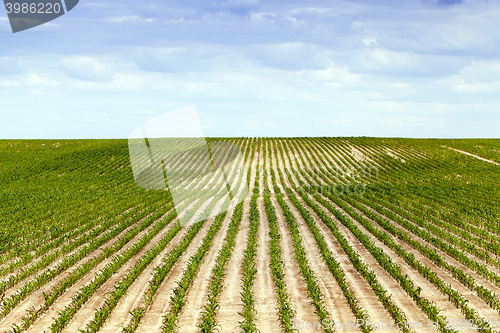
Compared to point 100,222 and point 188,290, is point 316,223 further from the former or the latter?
point 100,222

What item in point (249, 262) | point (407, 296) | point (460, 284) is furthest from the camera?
point (249, 262)

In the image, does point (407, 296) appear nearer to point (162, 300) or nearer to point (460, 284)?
point (460, 284)

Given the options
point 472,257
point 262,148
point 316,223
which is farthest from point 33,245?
point 262,148

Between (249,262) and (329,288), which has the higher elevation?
(249,262)

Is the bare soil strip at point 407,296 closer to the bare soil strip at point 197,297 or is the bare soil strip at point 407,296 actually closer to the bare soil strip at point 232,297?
the bare soil strip at point 232,297

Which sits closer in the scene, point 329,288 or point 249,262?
point 329,288

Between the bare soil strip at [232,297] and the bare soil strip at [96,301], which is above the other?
the bare soil strip at [96,301]

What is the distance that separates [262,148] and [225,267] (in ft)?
171

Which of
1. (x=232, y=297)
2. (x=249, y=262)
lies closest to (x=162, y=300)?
(x=232, y=297)

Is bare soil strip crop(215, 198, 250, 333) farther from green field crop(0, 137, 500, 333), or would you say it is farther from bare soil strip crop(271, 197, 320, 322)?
bare soil strip crop(271, 197, 320, 322)

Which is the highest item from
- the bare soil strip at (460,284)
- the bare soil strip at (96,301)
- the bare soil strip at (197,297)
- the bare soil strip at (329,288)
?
the bare soil strip at (96,301)

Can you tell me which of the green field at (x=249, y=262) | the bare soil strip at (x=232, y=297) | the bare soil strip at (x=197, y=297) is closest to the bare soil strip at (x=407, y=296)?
the green field at (x=249, y=262)

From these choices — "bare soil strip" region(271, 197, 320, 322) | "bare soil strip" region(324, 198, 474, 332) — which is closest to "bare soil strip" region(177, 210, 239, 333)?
"bare soil strip" region(271, 197, 320, 322)

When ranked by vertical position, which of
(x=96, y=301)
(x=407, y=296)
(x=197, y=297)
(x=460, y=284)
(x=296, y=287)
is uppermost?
(x=96, y=301)
